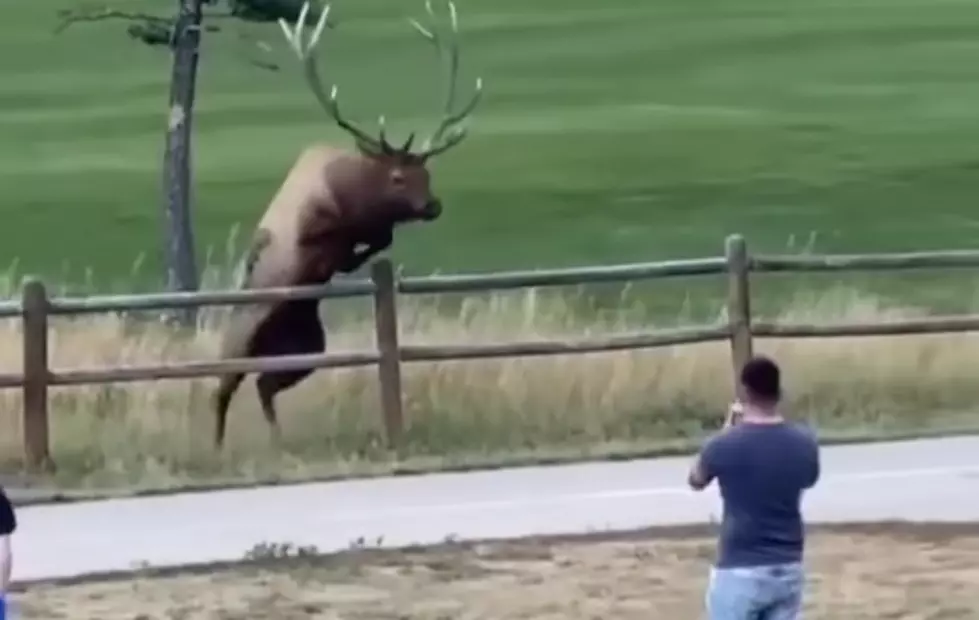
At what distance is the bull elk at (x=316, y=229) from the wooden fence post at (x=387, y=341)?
19cm

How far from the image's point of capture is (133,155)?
101 feet

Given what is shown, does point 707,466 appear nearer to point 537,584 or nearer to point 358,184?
point 537,584

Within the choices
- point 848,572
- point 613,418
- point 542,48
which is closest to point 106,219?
point 542,48

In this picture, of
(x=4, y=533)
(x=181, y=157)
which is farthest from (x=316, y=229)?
(x=181, y=157)

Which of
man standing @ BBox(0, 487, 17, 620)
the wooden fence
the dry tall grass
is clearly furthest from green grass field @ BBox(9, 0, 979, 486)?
man standing @ BBox(0, 487, 17, 620)

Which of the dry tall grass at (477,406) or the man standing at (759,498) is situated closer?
the man standing at (759,498)

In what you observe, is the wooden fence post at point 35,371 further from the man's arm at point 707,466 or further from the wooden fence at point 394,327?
the man's arm at point 707,466

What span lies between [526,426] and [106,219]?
49.8 feet

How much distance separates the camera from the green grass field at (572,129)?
25969mm

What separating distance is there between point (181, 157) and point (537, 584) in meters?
8.76

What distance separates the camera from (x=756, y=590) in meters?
6.77

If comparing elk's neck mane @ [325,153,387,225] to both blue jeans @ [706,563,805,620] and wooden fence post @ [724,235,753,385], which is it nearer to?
wooden fence post @ [724,235,753,385]

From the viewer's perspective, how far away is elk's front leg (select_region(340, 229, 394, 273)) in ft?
39.7

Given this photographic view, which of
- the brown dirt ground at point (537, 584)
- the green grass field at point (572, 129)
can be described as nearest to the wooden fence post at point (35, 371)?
the brown dirt ground at point (537, 584)
